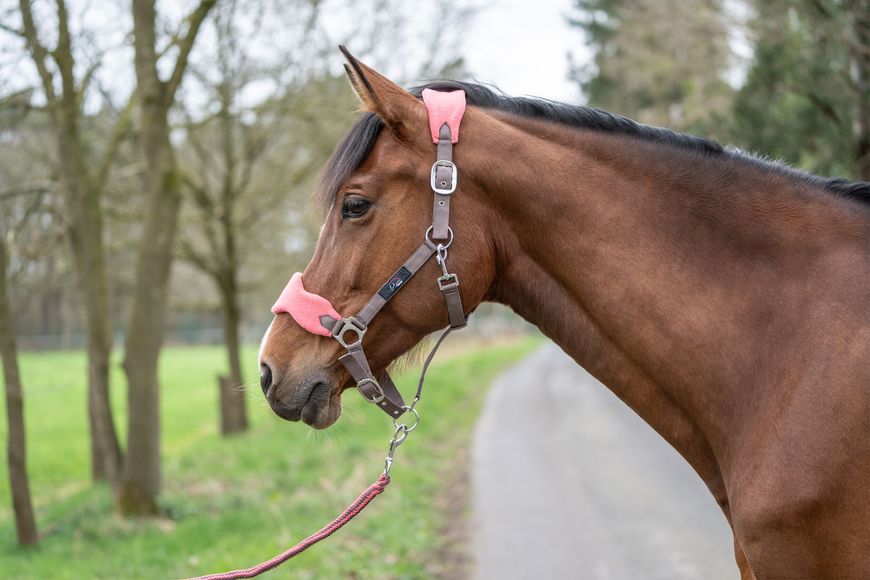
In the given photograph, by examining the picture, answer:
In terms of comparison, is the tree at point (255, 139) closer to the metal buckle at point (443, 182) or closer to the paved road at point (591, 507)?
the paved road at point (591, 507)

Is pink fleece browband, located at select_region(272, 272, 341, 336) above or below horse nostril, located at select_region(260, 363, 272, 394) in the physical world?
above

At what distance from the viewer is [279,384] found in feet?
8.14

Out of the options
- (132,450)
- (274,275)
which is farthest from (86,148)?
(274,275)

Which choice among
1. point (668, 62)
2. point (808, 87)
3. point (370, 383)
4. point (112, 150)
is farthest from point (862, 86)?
point (668, 62)

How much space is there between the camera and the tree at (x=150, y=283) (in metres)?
7.57

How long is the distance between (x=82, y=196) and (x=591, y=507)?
6.60m

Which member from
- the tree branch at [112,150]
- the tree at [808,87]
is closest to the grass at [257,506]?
the tree branch at [112,150]

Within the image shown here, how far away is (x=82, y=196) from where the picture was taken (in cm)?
793

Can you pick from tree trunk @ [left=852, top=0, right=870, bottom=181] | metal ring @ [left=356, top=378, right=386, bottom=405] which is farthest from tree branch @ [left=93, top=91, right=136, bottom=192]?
tree trunk @ [left=852, top=0, right=870, bottom=181]

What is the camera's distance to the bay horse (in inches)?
83.4

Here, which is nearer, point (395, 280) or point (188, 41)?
point (395, 280)

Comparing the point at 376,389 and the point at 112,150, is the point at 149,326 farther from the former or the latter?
the point at 376,389

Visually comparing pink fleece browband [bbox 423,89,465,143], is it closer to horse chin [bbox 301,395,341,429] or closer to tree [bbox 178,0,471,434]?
horse chin [bbox 301,395,341,429]

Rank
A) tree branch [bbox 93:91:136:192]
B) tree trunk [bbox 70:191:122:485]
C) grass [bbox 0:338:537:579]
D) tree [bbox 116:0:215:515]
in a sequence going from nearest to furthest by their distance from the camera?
grass [bbox 0:338:537:579] → tree [bbox 116:0:215:515] → tree trunk [bbox 70:191:122:485] → tree branch [bbox 93:91:136:192]
